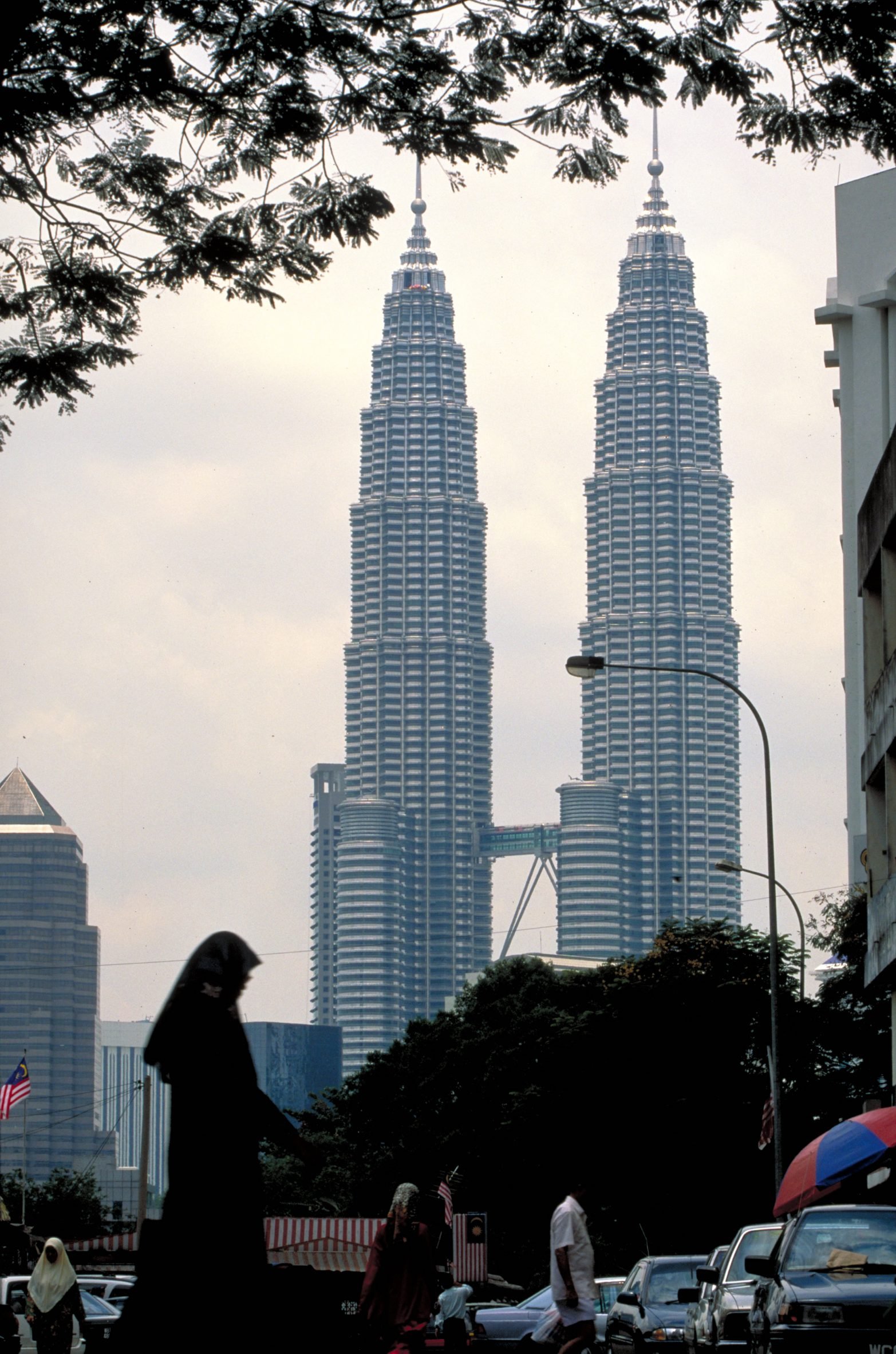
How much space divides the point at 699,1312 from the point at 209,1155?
35.5 feet

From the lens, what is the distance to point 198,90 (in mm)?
10391

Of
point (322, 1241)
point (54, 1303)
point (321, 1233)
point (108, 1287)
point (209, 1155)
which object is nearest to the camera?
point (209, 1155)

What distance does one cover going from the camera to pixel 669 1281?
760 inches

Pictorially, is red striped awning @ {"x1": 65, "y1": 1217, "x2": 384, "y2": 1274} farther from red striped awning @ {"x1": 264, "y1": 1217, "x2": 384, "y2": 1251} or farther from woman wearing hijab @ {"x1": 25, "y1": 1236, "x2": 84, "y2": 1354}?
woman wearing hijab @ {"x1": 25, "y1": 1236, "x2": 84, "y2": 1354}

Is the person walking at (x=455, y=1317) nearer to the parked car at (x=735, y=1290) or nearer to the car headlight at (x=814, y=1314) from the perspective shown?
the parked car at (x=735, y=1290)

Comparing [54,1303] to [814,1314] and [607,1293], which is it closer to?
[814,1314]

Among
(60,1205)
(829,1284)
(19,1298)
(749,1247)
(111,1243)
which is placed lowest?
(60,1205)

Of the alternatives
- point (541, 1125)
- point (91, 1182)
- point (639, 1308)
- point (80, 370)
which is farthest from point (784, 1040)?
point (91, 1182)

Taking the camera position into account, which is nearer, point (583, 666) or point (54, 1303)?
point (54, 1303)

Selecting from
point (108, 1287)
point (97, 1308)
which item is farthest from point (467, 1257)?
point (97, 1308)

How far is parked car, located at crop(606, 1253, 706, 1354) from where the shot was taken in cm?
1806

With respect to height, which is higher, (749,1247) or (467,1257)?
(749,1247)

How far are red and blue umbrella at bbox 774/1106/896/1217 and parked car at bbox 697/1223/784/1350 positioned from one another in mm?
470

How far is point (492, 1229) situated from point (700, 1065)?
16.9 m
